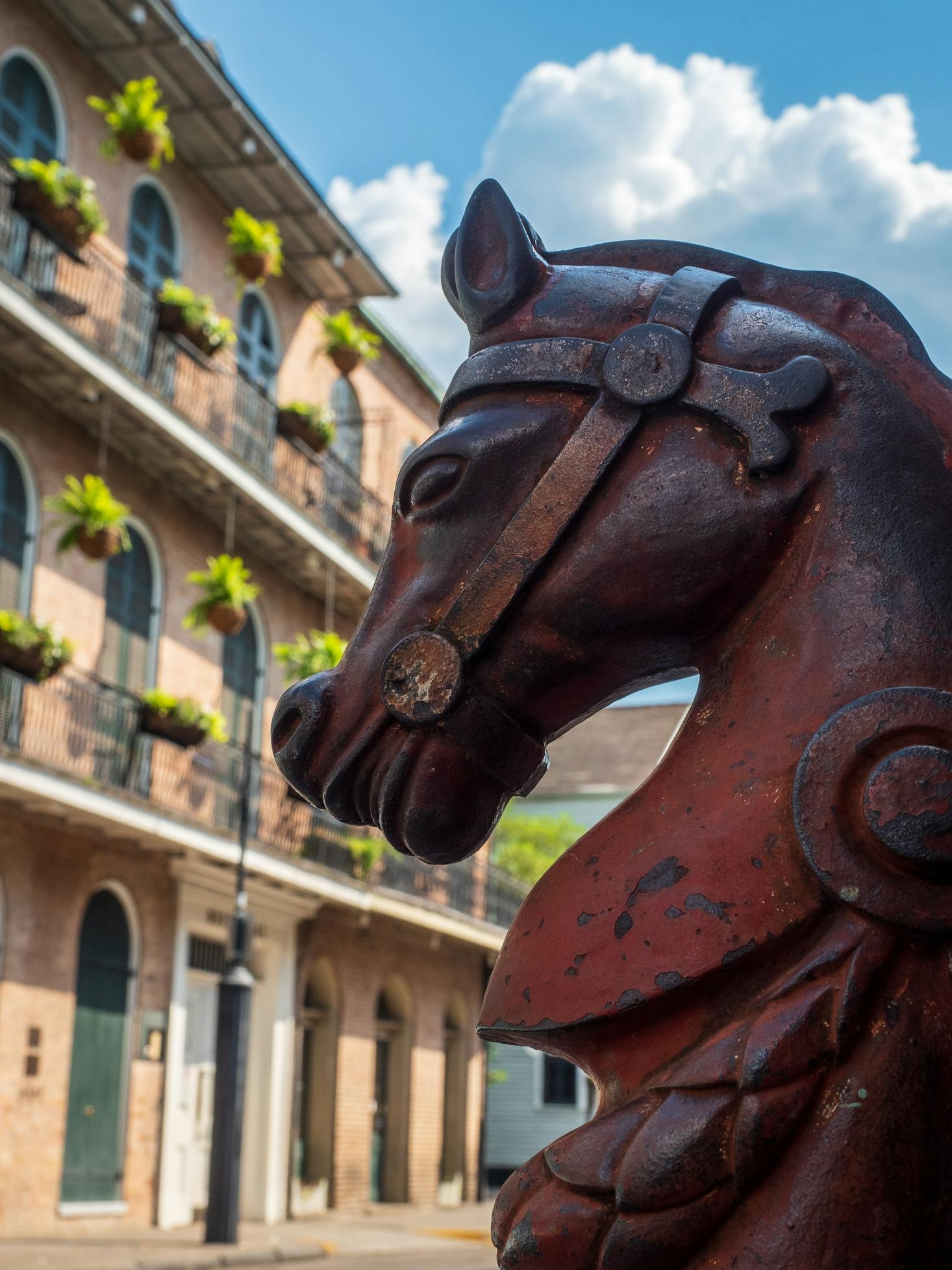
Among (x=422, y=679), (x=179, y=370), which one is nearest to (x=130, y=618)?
(x=179, y=370)

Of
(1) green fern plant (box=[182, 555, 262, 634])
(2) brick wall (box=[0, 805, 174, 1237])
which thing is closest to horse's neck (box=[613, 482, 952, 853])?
(2) brick wall (box=[0, 805, 174, 1237])

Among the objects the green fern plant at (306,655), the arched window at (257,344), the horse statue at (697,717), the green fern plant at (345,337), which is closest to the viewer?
the horse statue at (697,717)

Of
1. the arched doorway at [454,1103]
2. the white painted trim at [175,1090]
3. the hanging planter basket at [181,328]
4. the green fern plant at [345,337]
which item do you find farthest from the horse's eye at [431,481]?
the arched doorway at [454,1103]

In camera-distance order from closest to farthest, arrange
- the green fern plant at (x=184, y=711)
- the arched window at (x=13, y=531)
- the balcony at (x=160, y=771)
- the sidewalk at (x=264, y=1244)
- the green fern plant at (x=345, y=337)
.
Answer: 1. the sidewalk at (x=264, y=1244)
2. the balcony at (x=160, y=771)
3. the arched window at (x=13, y=531)
4. the green fern plant at (x=184, y=711)
5. the green fern plant at (x=345, y=337)

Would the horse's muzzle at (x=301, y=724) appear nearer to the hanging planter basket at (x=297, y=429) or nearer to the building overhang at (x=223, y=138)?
the building overhang at (x=223, y=138)

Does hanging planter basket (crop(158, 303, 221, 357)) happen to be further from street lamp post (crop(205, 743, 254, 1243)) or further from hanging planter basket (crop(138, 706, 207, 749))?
street lamp post (crop(205, 743, 254, 1243))

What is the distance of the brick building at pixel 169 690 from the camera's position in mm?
13836

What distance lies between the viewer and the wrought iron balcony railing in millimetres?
14039

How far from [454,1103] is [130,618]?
12.0 metres

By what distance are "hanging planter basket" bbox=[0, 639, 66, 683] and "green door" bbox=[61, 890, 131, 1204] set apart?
307 cm

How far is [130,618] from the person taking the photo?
15.9 m

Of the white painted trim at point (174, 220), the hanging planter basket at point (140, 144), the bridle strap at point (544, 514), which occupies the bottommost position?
the bridle strap at point (544, 514)

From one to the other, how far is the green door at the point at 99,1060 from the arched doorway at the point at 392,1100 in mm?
7281

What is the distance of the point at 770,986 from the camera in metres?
1.20
